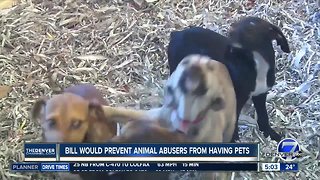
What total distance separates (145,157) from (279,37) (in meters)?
0.32

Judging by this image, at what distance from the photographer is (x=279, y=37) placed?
3.01ft

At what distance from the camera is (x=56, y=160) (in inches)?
35.5

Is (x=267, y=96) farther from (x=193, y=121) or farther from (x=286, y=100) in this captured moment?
(x=193, y=121)

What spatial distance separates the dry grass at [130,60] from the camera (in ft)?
2.99

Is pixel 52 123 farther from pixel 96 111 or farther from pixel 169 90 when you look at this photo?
pixel 169 90

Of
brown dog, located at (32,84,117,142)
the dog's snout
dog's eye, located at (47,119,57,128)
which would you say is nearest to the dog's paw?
the dog's snout

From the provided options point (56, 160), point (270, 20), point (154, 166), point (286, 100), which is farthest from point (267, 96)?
point (56, 160)

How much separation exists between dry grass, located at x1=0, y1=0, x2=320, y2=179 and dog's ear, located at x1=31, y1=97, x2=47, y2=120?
11 mm

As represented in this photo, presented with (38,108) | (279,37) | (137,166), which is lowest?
(137,166)

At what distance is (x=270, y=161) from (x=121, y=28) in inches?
14.0

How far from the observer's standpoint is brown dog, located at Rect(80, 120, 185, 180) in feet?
2.94

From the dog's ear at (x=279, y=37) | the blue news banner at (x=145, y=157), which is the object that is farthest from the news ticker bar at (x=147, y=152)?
the dog's ear at (x=279, y=37)

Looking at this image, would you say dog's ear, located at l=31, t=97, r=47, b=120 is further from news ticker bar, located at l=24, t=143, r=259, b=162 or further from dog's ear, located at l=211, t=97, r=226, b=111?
dog's ear, located at l=211, t=97, r=226, b=111

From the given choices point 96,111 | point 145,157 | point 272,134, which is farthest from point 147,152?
point 272,134
